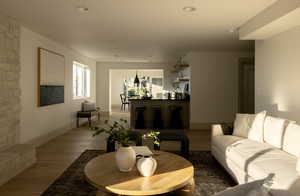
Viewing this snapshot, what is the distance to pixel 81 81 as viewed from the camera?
8.91 meters

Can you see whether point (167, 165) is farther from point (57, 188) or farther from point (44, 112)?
point (44, 112)

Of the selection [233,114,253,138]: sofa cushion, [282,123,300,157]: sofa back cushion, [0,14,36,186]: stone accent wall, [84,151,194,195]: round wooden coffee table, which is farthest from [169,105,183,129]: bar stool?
[84,151,194,195]: round wooden coffee table

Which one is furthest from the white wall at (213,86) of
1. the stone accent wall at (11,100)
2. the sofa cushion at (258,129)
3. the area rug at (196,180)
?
the stone accent wall at (11,100)

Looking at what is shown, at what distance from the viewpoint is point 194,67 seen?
7.52 m

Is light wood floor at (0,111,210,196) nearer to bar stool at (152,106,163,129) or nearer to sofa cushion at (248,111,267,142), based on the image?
bar stool at (152,106,163,129)

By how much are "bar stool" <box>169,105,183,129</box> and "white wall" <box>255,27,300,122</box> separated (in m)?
2.91

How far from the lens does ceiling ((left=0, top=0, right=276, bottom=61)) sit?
3.34m

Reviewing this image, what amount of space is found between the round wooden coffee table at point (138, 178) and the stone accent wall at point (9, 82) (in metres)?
2.29

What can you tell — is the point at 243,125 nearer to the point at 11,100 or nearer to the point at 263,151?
the point at 263,151

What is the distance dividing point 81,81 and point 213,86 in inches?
191

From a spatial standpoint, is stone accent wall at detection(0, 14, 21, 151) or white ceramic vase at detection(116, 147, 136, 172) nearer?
white ceramic vase at detection(116, 147, 136, 172)

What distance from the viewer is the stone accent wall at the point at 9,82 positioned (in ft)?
12.8

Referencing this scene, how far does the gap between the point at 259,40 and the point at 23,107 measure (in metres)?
5.02

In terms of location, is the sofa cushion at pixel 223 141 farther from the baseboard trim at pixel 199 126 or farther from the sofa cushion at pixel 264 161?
the baseboard trim at pixel 199 126
